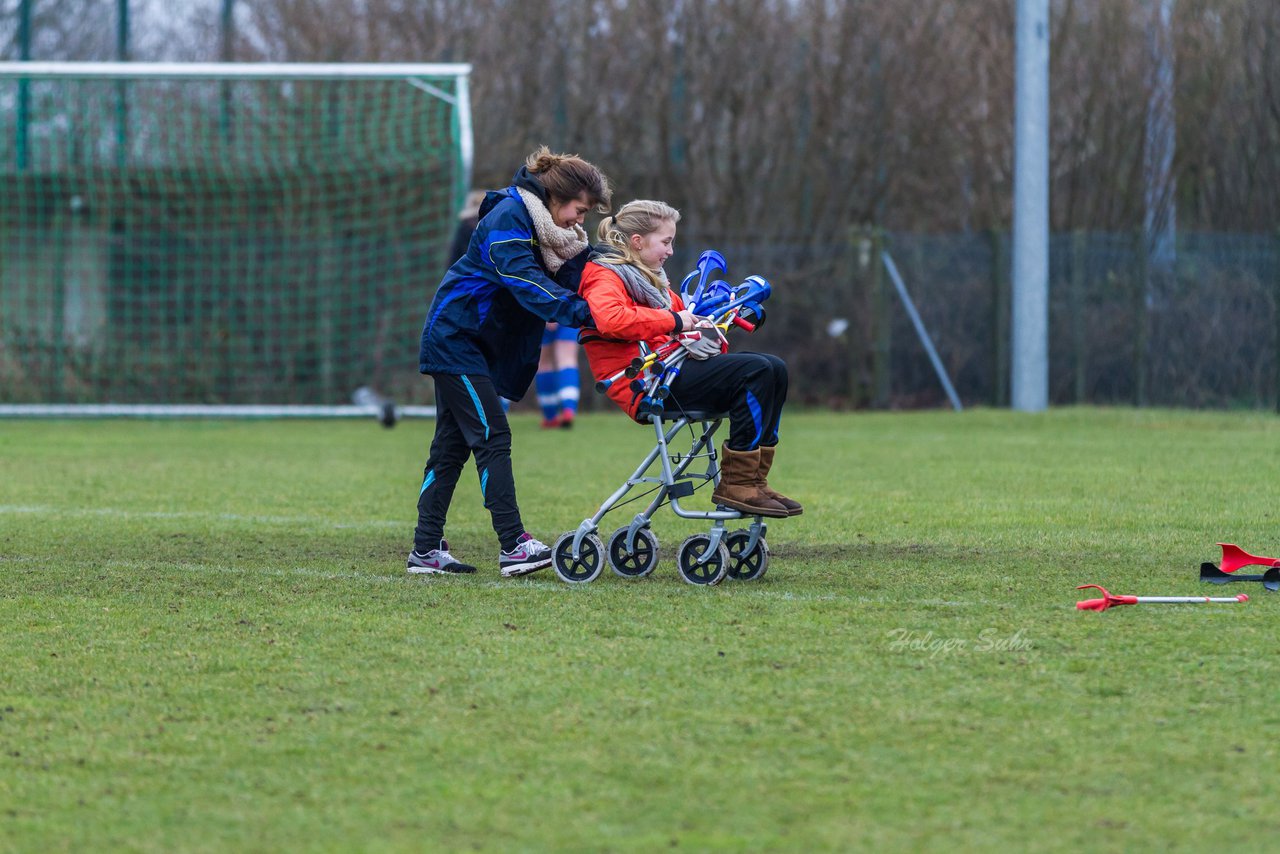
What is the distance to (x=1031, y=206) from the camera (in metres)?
15.6

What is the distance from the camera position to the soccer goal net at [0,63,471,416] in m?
17.3

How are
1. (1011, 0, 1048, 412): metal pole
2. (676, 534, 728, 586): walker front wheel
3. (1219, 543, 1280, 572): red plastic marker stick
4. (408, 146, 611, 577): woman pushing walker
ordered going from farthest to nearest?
(1011, 0, 1048, 412): metal pole → (408, 146, 611, 577): woman pushing walker → (676, 534, 728, 586): walker front wheel → (1219, 543, 1280, 572): red plastic marker stick

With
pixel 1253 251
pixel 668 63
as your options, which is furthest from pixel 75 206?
pixel 1253 251

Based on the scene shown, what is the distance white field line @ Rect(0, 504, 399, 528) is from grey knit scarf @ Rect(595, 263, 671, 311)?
247 cm

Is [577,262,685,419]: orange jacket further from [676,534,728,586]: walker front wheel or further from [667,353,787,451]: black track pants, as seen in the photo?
[676,534,728,586]: walker front wheel

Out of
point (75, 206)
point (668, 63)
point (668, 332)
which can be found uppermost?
point (668, 63)

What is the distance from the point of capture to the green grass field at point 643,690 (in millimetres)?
3352

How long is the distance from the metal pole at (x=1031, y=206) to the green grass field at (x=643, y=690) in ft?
24.5

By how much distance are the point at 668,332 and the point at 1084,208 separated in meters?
14.2

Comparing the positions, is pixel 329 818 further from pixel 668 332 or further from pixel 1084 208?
pixel 1084 208

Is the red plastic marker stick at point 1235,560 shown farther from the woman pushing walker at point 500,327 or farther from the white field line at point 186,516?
the white field line at point 186,516

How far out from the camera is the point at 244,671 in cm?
Answer: 465

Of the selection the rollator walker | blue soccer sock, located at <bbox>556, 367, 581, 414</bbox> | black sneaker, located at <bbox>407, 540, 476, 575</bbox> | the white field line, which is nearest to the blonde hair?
the rollator walker

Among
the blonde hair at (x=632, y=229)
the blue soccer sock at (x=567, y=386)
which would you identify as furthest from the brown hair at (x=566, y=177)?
the blue soccer sock at (x=567, y=386)
